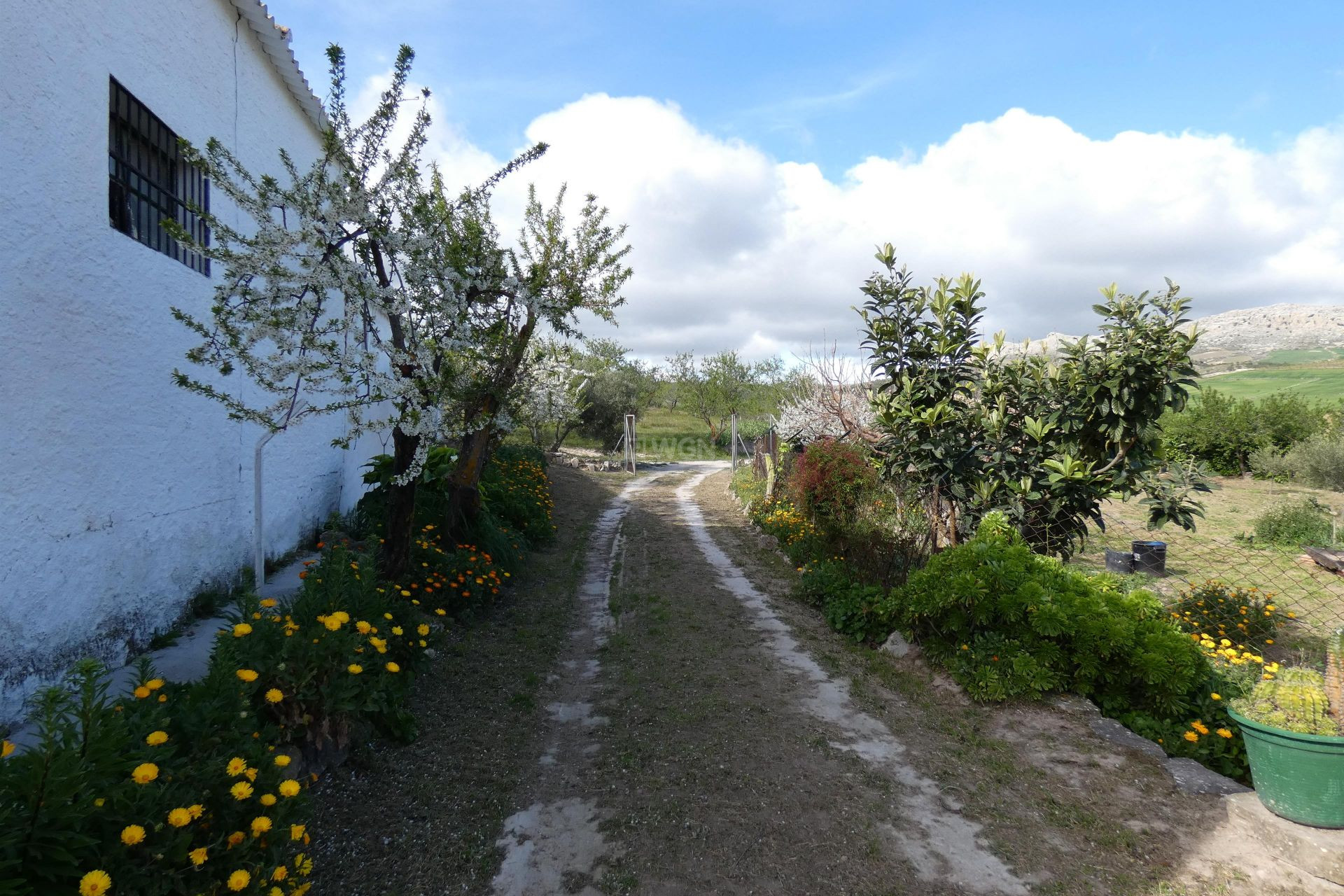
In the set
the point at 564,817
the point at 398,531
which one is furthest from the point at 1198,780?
the point at 398,531

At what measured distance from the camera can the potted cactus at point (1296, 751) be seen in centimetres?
284

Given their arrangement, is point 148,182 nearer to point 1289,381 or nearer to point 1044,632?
point 1044,632

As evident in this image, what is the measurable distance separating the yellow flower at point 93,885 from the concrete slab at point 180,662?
166 centimetres

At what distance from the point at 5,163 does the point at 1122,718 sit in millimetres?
6753

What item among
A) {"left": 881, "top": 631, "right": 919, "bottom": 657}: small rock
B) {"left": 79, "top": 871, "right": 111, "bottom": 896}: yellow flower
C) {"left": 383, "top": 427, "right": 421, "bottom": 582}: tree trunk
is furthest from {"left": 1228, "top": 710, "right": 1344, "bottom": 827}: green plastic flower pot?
{"left": 383, "top": 427, "right": 421, "bottom": 582}: tree trunk

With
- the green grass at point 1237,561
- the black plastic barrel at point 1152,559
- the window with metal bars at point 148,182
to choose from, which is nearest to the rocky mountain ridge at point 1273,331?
the green grass at point 1237,561

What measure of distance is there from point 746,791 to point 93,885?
2.64m

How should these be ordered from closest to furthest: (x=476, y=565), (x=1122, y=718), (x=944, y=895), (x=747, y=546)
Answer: (x=944, y=895), (x=1122, y=718), (x=476, y=565), (x=747, y=546)

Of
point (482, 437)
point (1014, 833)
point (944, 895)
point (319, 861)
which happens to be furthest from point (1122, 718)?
point (482, 437)

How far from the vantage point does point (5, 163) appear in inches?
128

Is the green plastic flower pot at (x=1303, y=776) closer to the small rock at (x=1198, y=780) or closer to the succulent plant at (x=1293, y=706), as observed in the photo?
the succulent plant at (x=1293, y=706)

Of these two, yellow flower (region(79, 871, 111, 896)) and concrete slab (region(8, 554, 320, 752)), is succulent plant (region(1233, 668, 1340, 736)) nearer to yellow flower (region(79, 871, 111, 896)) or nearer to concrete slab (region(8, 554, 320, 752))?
yellow flower (region(79, 871, 111, 896))

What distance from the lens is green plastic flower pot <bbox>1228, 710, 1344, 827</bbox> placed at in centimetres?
283

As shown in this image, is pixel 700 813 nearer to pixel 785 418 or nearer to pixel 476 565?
pixel 476 565
